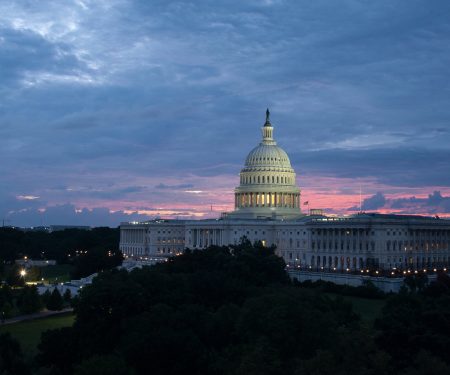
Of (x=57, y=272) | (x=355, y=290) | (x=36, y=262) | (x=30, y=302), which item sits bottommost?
(x=30, y=302)

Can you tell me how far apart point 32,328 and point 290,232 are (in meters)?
76.3

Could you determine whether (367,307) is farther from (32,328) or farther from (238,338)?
(238,338)

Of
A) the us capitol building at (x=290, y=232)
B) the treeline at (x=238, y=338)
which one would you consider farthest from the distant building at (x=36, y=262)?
the treeline at (x=238, y=338)

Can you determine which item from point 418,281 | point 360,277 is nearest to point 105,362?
point 418,281

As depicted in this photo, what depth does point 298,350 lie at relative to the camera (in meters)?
49.3

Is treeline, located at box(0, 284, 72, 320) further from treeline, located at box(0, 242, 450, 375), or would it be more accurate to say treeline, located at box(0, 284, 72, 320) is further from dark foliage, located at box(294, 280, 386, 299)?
dark foliage, located at box(294, 280, 386, 299)

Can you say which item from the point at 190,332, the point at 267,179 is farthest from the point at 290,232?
the point at 190,332

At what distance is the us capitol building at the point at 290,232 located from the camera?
131m

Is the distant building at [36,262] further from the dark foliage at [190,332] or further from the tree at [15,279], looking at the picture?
the dark foliage at [190,332]

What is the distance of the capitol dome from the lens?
551 feet

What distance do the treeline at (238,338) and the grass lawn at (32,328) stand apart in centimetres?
821

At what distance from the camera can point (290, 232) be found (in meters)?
150

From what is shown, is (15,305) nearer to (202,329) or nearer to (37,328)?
(37,328)

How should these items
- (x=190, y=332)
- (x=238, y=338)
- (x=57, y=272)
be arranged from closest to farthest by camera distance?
(x=190, y=332) < (x=238, y=338) < (x=57, y=272)
